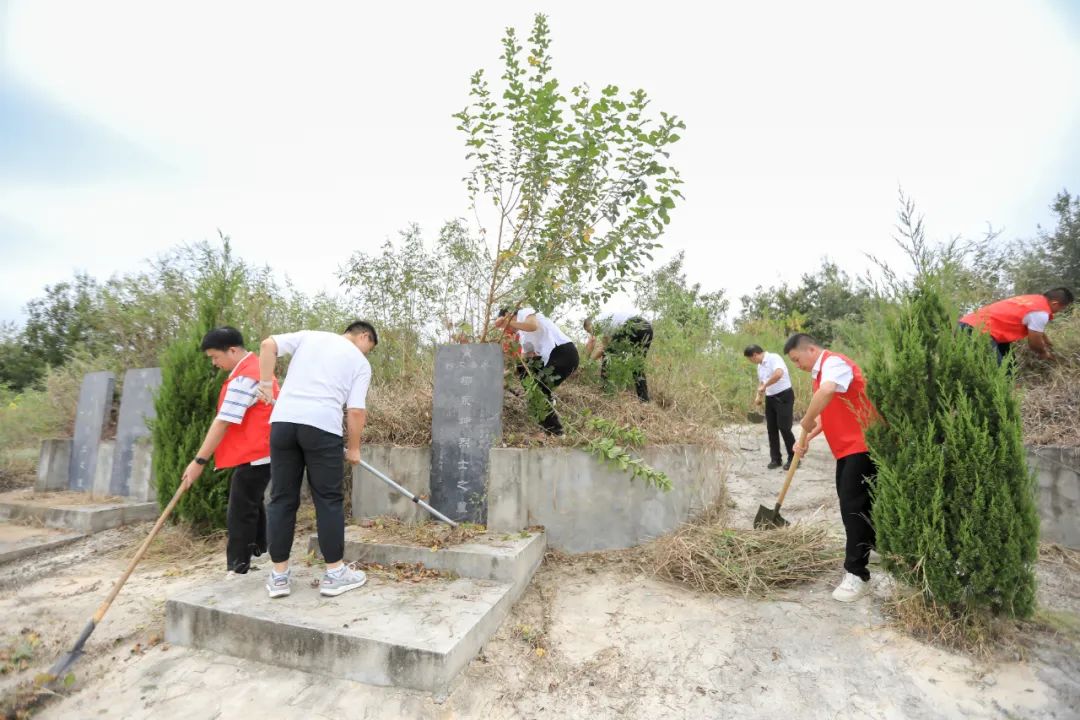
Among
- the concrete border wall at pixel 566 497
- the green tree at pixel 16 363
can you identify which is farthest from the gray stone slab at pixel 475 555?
the green tree at pixel 16 363

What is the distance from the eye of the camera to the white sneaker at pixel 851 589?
3.57m

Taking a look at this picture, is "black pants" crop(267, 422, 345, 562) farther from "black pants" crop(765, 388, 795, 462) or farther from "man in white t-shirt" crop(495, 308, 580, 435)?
"black pants" crop(765, 388, 795, 462)

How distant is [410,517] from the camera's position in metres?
4.69

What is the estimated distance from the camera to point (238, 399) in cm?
391

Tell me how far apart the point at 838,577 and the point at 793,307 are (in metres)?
21.0

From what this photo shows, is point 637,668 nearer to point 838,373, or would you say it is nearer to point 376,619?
point 376,619

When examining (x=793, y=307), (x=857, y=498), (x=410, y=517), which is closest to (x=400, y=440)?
(x=410, y=517)

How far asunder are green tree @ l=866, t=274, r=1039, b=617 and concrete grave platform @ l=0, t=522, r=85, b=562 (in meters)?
7.28

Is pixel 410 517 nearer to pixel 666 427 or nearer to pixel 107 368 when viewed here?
pixel 666 427

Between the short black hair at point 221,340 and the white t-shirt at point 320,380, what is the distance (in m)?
0.74

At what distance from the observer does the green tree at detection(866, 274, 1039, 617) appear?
2957 millimetres

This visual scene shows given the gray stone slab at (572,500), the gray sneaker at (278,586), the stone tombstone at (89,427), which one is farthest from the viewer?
the stone tombstone at (89,427)

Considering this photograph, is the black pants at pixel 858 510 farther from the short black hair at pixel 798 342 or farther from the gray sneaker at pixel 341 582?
the gray sneaker at pixel 341 582

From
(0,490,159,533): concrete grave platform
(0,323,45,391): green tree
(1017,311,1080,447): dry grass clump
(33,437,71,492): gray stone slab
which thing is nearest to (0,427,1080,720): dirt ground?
(1017,311,1080,447): dry grass clump
